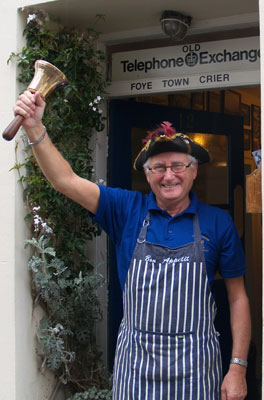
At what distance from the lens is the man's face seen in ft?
7.82

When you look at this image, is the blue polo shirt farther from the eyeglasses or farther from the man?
the eyeglasses

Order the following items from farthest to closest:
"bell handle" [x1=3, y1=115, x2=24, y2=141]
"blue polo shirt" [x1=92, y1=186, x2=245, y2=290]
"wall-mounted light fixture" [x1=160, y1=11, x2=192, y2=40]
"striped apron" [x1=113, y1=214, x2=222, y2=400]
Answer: "wall-mounted light fixture" [x1=160, y1=11, x2=192, y2=40] → "blue polo shirt" [x1=92, y1=186, x2=245, y2=290] → "striped apron" [x1=113, y1=214, x2=222, y2=400] → "bell handle" [x1=3, y1=115, x2=24, y2=141]

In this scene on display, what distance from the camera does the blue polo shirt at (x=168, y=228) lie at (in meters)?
2.38

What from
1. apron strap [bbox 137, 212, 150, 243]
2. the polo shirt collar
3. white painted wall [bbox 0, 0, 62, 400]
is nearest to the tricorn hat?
the polo shirt collar

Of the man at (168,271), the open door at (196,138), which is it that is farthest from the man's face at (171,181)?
the open door at (196,138)

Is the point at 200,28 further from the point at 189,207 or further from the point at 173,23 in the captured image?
the point at 189,207

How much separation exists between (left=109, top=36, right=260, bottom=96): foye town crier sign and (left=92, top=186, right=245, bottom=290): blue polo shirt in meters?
0.85

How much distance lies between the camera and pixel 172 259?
91.0 inches

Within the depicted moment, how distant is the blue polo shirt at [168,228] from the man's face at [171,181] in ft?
0.24

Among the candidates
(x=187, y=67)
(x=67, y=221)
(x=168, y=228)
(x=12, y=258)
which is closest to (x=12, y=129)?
(x=168, y=228)

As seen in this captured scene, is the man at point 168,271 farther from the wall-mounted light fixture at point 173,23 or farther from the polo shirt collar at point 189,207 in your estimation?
the wall-mounted light fixture at point 173,23

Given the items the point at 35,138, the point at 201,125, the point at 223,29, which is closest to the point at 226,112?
the point at 201,125

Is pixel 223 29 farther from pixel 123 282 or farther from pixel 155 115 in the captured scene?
pixel 123 282

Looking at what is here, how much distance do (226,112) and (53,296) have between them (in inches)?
82.1
